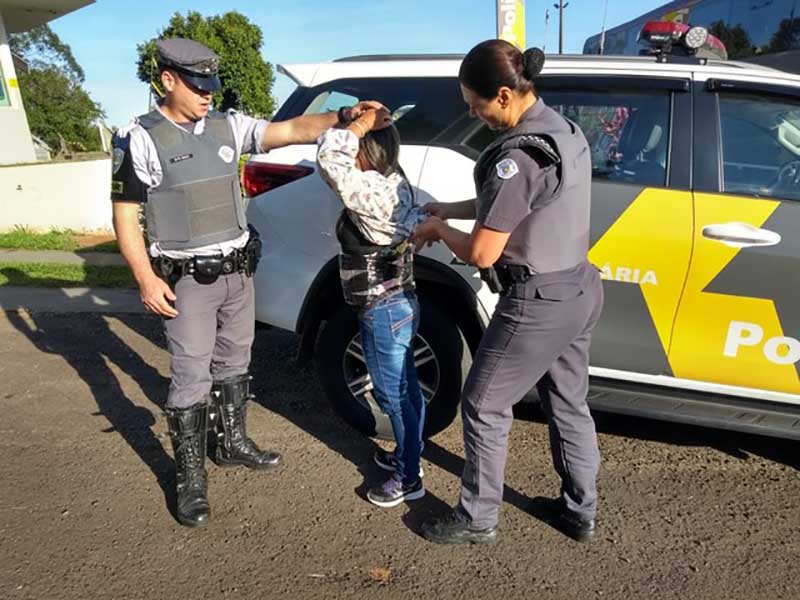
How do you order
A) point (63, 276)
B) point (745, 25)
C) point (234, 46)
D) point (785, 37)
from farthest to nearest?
1. point (234, 46)
2. point (745, 25)
3. point (785, 37)
4. point (63, 276)

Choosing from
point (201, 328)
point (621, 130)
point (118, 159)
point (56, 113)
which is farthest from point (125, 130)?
point (56, 113)

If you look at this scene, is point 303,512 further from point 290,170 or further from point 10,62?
point 10,62

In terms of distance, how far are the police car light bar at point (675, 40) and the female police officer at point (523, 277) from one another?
141 centimetres

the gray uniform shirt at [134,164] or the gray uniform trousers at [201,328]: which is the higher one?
the gray uniform shirt at [134,164]

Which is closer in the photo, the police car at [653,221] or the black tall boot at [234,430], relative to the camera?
the police car at [653,221]

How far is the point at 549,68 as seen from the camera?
9.43 ft

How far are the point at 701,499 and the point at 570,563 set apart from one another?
0.80 metres

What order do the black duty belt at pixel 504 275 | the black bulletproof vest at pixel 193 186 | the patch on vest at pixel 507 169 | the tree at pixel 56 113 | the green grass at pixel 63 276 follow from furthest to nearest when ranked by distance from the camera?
the tree at pixel 56 113, the green grass at pixel 63 276, the black bulletproof vest at pixel 193 186, the black duty belt at pixel 504 275, the patch on vest at pixel 507 169

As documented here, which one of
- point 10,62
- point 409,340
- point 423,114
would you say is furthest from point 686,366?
point 10,62

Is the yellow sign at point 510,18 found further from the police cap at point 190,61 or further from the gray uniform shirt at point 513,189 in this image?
the gray uniform shirt at point 513,189

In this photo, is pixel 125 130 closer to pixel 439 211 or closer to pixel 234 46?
pixel 439 211

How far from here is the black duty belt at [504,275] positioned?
6.80 feet

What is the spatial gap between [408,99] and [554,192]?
1321 millimetres

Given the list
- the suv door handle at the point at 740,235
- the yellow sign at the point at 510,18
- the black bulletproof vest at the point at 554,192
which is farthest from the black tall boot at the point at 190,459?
the yellow sign at the point at 510,18
